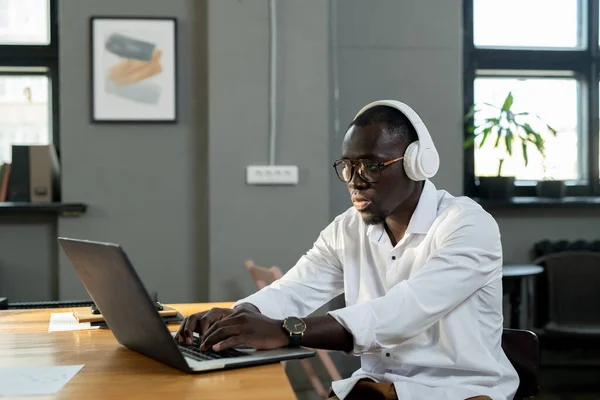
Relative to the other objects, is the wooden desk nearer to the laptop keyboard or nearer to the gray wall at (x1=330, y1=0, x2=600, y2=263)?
the laptop keyboard

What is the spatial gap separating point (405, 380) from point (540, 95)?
3104mm

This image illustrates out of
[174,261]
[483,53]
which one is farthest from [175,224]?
[483,53]

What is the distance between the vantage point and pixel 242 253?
3.57 metres

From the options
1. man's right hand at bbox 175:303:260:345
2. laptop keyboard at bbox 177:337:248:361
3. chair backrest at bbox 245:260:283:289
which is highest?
man's right hand at bbox 175:303:260:345

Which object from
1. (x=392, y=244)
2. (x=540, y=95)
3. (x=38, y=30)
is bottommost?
(x=392, y=244)

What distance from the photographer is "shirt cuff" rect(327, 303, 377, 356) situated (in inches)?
58.1

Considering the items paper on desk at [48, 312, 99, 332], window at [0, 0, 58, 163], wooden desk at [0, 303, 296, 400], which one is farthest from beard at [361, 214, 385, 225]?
window at [0, 0, 58, 163]

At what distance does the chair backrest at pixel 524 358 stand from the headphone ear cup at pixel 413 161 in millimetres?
434

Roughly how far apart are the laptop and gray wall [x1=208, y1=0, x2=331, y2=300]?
205cm

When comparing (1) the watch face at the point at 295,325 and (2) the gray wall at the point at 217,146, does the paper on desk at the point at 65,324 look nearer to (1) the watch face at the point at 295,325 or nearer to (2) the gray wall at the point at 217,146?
(1) the watch face at the point at 295,325

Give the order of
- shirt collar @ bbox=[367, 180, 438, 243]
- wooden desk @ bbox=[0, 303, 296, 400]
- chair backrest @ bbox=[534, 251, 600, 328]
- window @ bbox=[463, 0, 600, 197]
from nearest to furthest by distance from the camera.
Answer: wooden desk @ bbox=[0, 303, 296, 400] → shirt collar @ bbox=[367, 180, 438, 243] → chair backrest @ bbox=[534, 251, 600, 328] → window @ bbox=[463, 0, 600, 197]

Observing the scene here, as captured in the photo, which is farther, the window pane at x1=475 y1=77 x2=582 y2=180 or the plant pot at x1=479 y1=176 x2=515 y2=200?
the window pane at x1=475 y1=77 x2=582 y2=180

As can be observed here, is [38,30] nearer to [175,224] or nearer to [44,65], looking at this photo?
[44,65]

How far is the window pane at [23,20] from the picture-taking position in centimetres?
388
